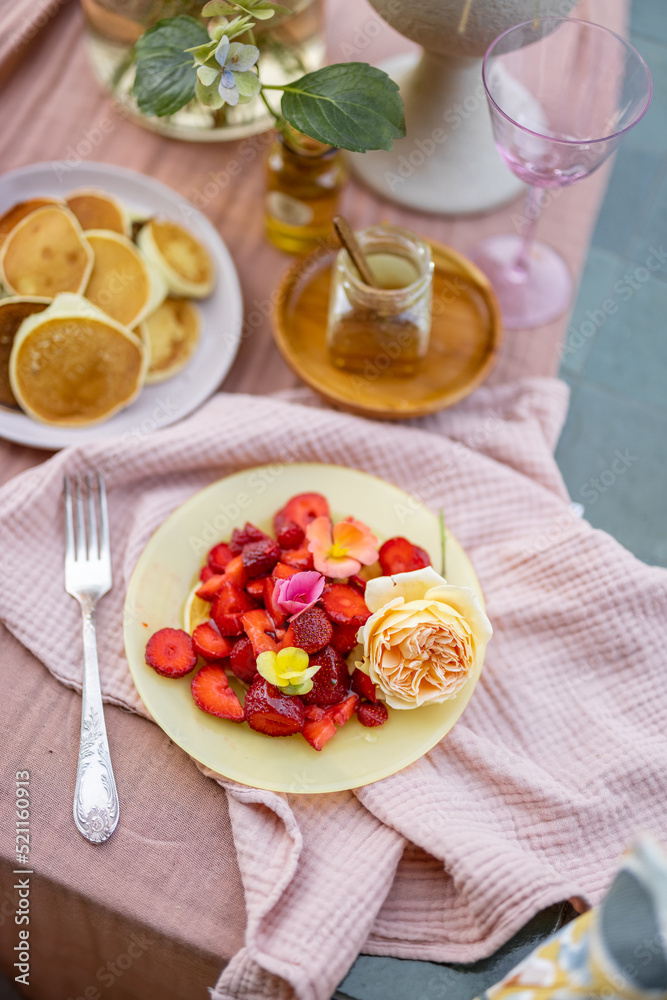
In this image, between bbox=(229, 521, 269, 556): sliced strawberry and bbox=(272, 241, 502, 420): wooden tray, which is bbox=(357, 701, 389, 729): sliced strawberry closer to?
bbox=(229, 521, 269, 556): sliced strawberry

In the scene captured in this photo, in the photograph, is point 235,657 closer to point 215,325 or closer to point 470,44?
point 215,325

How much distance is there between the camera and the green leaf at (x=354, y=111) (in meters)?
0.77

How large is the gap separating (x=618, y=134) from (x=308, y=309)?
1.32 feet

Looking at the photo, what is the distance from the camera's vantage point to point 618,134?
0.80 metres

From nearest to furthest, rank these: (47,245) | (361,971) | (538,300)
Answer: (361,971)
(47,245)
(538,300)

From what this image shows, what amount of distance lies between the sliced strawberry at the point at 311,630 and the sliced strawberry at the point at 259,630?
3cm

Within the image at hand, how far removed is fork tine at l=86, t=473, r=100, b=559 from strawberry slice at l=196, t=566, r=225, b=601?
135 millimetres

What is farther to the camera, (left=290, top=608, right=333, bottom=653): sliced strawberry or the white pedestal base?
the white pedestal base

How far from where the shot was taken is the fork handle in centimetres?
74

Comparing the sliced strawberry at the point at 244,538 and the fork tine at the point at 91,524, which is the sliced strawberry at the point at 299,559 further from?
the fork tine at the point at 91,524

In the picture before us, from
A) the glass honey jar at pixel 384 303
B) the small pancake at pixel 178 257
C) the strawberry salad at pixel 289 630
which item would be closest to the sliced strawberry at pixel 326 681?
the strawberry salad at pixel 289 630

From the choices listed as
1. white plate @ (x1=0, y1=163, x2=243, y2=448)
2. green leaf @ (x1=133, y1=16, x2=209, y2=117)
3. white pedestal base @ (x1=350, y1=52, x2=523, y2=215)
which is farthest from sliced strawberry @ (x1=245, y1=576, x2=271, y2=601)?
white pedestal base @ (x1=350, y1=52, x2=523, y2=215)

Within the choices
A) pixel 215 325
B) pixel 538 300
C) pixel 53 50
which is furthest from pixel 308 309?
pixel 53 50

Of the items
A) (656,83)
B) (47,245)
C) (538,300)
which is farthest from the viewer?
(656,83)
